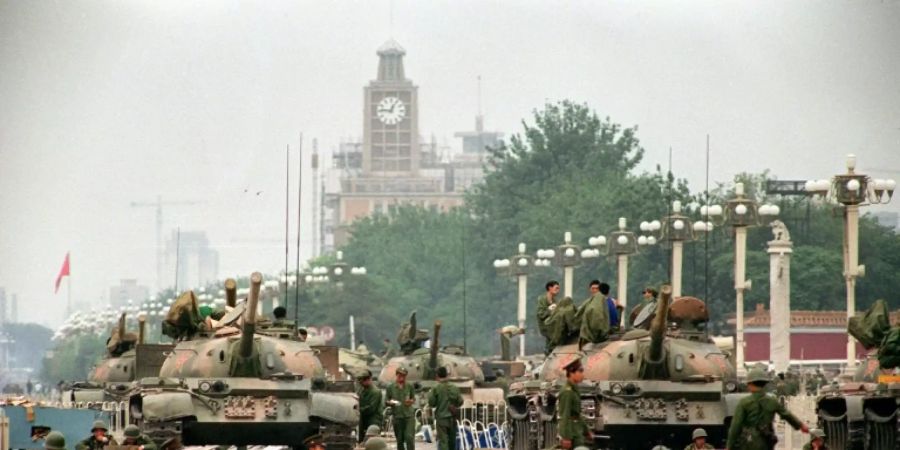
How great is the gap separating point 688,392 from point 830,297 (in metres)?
51.4

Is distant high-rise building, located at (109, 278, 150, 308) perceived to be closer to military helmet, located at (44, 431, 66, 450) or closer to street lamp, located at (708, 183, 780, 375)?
street lamp, located at (708, 183, 780, 375)

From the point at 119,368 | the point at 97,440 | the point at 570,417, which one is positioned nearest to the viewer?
the point at 570,417

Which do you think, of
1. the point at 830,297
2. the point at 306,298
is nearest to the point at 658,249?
the point at 830,297

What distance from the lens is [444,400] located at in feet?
136

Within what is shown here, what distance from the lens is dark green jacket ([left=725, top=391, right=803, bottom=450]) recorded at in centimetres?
2942

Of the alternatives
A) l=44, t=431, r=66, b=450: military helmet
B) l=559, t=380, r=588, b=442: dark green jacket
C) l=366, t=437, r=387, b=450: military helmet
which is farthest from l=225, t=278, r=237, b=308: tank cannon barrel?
l=44, t=431, r=66, b=450: military helmet

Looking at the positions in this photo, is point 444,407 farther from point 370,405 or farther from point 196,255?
point 196,255

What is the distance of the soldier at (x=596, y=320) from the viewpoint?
3784 centimetres

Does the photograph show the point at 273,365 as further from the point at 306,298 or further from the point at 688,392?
the point at 306,298

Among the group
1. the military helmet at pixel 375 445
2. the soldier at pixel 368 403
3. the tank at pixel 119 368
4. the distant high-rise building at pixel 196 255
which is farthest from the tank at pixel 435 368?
the distant high-rise building at pixel 196 255

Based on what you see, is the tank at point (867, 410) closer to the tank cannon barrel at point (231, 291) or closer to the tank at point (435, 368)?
the tank cannon barrel at point (231, 291)

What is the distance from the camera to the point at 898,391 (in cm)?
3506

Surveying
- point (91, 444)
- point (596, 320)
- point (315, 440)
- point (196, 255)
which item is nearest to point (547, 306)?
point (596, 320)

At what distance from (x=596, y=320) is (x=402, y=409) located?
3.51 meters
